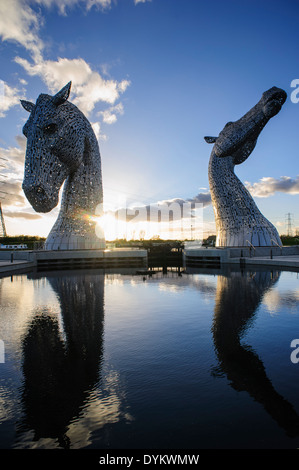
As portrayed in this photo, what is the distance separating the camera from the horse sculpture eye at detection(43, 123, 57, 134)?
14828 mm

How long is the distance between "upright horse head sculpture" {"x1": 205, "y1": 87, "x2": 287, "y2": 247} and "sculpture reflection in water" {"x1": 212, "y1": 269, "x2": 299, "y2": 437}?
1206 centimetres

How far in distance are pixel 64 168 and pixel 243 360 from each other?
1519 cm

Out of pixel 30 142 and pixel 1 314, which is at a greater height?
pixel 30 142

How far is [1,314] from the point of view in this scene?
571 centimetres

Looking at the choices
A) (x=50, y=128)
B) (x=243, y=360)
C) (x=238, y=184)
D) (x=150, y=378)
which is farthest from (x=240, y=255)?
(x=150, y=378)

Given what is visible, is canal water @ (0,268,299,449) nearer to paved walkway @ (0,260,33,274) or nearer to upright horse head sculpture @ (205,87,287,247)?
paved walkway @ (0,260,33,274)

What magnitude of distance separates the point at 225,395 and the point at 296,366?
1.16 meters

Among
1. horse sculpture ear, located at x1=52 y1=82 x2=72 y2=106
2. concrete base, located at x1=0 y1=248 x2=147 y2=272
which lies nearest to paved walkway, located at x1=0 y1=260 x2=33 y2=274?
concrete base, located at x1=0 y1=248 x2=147 y2=272

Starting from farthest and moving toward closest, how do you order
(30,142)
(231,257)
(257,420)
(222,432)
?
(231,257) < (30,142) < (257,420) < (222,432)

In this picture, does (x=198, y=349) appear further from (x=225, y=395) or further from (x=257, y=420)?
(x=257, y=420)

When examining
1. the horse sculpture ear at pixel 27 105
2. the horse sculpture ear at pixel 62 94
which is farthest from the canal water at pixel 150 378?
the horse sculpture ear at pixel 27 105

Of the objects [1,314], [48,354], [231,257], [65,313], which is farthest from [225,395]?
[231,257]

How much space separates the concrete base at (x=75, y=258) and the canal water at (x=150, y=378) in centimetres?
1079

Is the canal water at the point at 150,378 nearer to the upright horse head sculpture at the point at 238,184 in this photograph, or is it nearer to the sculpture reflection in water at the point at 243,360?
the sculpture reflection in water at the point at 243,360
